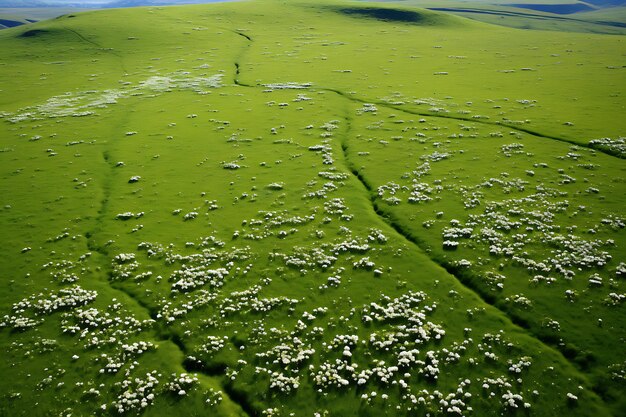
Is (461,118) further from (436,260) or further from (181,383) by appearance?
(181,383)

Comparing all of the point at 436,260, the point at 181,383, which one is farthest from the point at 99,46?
the point at 181,383

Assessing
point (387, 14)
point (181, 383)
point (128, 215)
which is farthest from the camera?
point (387, 14)

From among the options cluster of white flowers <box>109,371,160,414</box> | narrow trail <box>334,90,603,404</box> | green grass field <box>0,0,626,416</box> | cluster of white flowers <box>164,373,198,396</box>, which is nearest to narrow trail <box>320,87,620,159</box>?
green grass field <box>0,0,626,416</box>

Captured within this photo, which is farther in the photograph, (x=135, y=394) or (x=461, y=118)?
(x=461, y=118)

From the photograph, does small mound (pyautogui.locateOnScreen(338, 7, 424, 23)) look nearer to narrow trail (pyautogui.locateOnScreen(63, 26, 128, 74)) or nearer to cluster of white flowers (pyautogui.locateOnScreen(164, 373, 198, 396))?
narrow trail (pyautogui.locateOnScreen(63, 26, 128, 74))

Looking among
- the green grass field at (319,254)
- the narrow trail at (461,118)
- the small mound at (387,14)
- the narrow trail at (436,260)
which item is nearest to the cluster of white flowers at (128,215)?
the green grass field at (319,254)

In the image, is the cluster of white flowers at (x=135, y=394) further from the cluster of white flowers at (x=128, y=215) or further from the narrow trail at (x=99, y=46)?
the narrow trail at (x=99, y=46)
